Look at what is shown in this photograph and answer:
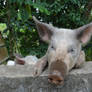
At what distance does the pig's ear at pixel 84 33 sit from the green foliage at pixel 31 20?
2150 mm

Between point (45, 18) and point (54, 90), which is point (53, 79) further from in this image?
point (45, 18)

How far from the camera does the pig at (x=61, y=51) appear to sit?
2.03 metres

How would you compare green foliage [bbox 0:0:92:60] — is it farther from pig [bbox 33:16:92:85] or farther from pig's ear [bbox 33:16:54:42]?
pig [bbox 33:16:92:85]

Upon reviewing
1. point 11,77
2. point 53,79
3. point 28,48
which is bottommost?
point 28,48

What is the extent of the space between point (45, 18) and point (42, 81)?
330cm

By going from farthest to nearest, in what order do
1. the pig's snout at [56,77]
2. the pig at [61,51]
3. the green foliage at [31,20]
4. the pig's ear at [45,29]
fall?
1. the green foliage at [31,20]
2. the pig's ear at [45,29]
3. the pig at [61,51]
4. the pig's snout at [56,77]

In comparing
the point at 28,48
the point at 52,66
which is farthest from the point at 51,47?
the point at 28,48

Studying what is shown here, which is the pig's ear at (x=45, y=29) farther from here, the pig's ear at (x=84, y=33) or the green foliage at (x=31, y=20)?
the green foliage at (x=31, y=20)

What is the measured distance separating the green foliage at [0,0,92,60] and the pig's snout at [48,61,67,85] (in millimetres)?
2546

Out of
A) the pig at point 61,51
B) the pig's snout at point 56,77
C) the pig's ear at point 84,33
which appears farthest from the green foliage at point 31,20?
the pig's snout at point 56,77

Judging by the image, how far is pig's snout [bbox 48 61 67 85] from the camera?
194 centimetres

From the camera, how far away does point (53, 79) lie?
2.01m

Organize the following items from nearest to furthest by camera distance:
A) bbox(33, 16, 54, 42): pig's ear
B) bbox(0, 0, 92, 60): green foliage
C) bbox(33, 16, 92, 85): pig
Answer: bbox(33, 16, 92, 85): pig → bbox(33, 16, 54, 42): pig's ear → bbox(0, 0, 92, 60): green foliage

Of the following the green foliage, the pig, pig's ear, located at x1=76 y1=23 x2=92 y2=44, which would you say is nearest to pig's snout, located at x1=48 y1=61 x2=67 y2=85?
the pig
